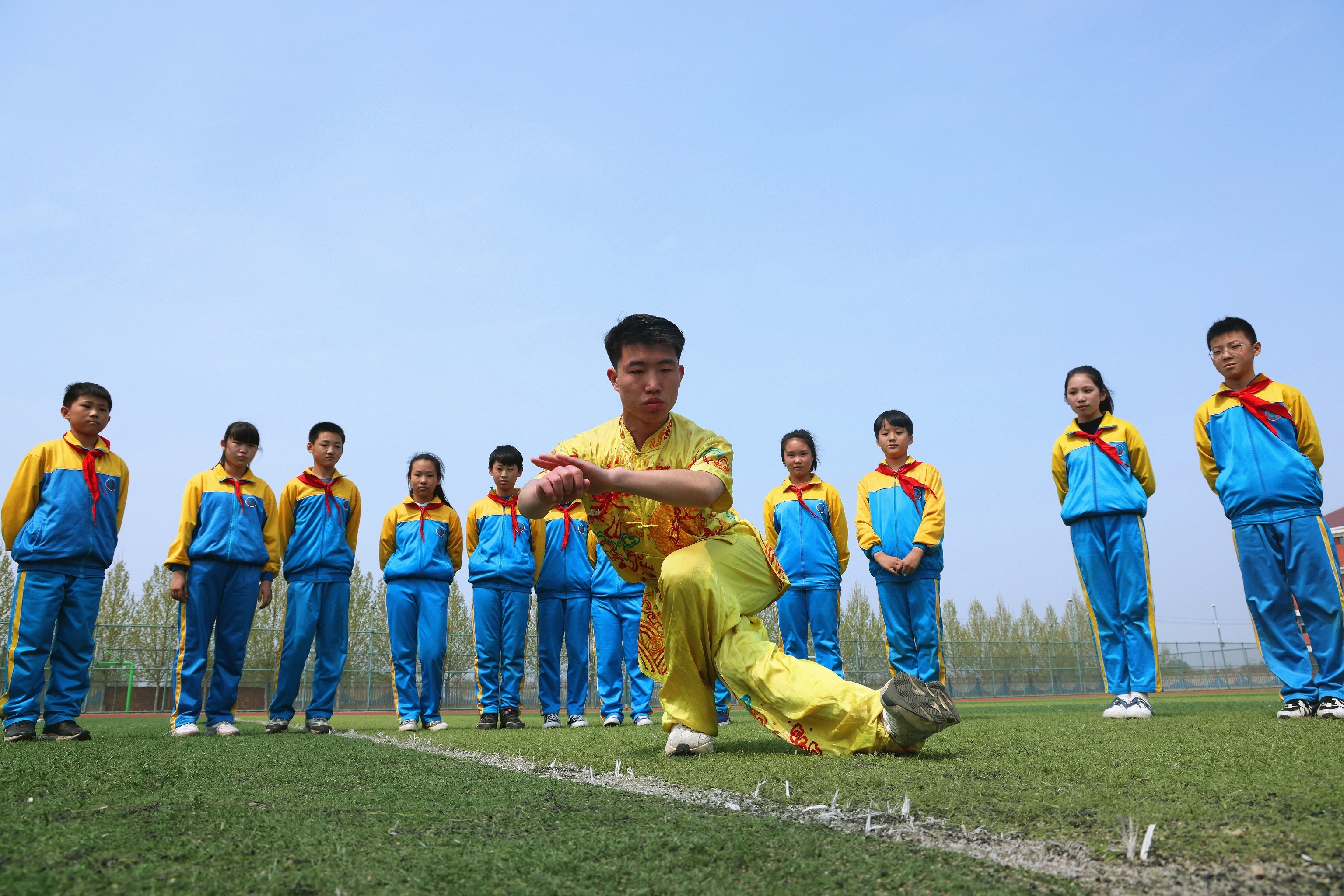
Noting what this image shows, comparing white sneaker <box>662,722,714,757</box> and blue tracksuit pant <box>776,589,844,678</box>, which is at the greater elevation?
blue tracksuit pant <box>776,589,844,678</box>

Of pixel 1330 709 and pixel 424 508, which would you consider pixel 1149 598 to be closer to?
pixel 1330 709

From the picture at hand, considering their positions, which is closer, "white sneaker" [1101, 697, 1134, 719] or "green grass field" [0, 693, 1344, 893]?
"green grass field" [0, 693, 1344, 893]

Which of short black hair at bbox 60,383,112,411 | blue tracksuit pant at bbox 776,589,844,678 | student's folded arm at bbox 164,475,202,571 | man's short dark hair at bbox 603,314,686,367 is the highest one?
short black hair at bbox 60,383,112,411

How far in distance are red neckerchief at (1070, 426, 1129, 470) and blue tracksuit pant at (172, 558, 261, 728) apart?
5.34m

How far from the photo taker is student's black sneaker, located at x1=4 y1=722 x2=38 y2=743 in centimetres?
438

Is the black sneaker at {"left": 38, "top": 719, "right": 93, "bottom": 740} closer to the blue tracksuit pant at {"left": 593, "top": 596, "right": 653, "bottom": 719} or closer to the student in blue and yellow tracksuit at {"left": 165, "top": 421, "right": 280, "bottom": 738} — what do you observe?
the student in blue and yellow tracksuit at {"left": 165, "top": 421, "right": 280, "bottom": 738}

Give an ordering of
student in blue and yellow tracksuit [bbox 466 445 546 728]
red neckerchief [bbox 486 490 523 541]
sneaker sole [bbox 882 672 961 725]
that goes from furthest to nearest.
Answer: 1. red neckerchief [bbox 486 490 523 541]
2. student in blue and yellow tracksuit [bbox 466 445 546 728]
3. sneaker sole [bbox 882 672 961 725]

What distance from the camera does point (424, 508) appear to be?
265 inches

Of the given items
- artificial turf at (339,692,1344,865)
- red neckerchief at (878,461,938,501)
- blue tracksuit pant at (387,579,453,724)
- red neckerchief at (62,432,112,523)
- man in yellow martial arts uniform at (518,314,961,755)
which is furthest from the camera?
blue tracksuit pant at (387,579,453,724)

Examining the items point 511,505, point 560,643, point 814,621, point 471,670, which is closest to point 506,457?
point 511,505

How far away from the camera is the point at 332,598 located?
591cm

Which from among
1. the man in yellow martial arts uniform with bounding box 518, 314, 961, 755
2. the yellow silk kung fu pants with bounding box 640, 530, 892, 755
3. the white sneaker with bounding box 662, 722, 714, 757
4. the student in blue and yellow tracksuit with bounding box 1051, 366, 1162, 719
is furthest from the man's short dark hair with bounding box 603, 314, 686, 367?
the student in blue and yellow tracksuit with bounding box 1051, 366, 1162, 719

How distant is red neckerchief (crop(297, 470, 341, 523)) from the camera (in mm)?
6027

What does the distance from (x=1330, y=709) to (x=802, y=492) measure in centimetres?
394
